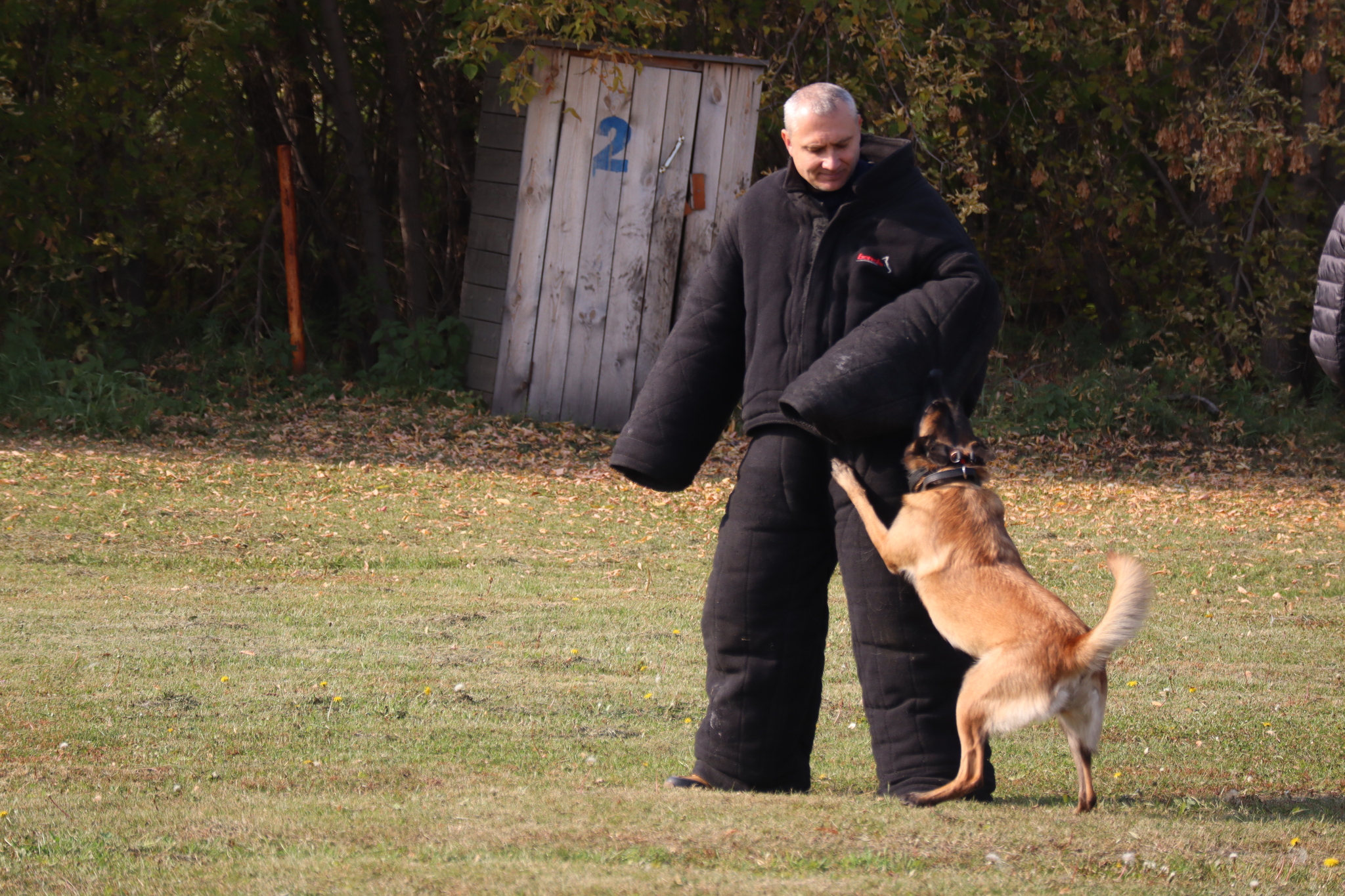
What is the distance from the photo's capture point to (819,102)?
389 centimetres

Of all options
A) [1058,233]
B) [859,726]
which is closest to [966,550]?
[859,726]

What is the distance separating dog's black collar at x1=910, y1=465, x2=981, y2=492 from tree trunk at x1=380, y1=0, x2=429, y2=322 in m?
10.3

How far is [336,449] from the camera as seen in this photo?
433 inches

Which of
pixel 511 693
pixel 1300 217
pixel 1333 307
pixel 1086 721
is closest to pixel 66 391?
pixel 511 693

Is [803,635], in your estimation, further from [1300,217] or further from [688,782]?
[1300,217]

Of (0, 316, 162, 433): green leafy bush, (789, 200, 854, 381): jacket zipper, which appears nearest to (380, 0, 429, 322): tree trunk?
(0, 316, 162, 433): green leafy bush

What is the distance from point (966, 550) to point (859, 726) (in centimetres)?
172

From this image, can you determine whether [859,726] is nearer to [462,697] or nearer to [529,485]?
[462,697]

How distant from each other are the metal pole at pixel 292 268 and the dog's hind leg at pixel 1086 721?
1072 centimetres

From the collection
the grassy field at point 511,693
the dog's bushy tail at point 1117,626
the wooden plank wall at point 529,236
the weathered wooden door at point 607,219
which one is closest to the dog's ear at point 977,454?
the dog's bushy tail at point 1117,626

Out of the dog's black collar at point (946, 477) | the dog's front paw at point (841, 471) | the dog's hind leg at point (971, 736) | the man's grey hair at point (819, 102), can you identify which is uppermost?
the man's grey hair at point (819, 102)

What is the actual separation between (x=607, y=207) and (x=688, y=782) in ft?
27.7

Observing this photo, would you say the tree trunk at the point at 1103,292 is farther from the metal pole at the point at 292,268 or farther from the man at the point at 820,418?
the man at the point at 820,418

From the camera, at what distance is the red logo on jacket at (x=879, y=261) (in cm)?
399
